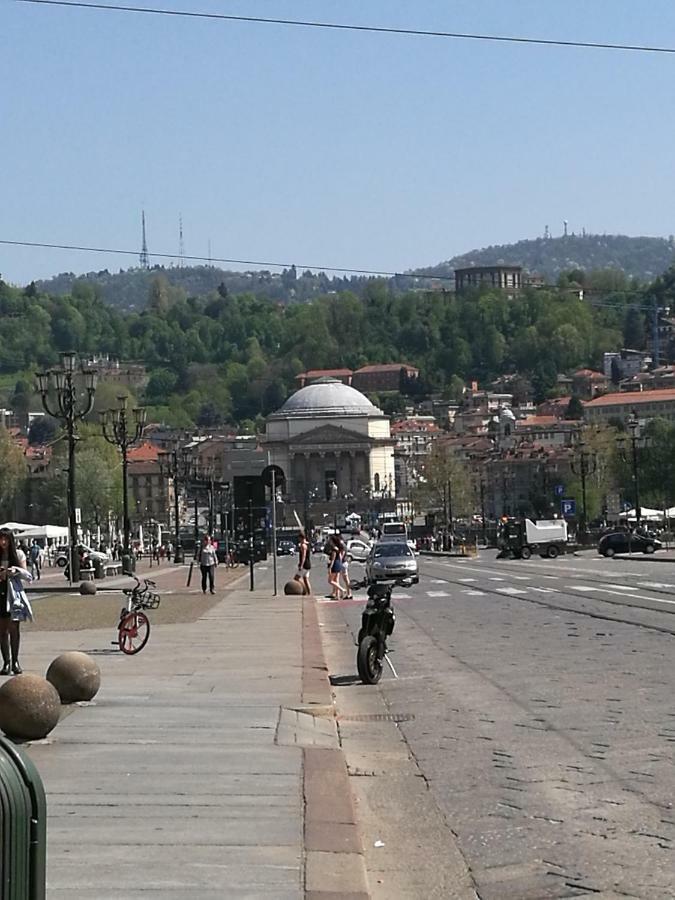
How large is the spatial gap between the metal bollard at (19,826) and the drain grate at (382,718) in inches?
422

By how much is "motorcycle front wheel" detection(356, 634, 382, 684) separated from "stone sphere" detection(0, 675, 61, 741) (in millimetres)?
7116

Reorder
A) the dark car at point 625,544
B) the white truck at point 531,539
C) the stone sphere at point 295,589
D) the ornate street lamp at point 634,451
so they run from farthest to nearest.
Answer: the ornate street lamp at point 634,451 → the white truck at point 531,539 → the dark car at point 625,544 → the stone sphere at point 295,589

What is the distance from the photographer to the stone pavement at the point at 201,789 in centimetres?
864

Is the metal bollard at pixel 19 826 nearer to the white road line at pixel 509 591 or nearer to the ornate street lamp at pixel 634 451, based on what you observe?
the white road line at pixel 509 591

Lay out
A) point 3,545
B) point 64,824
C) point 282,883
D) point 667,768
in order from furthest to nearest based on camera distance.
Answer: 1. point 3,545
2. point 667,768
3. point 64,824
4. point 282,883

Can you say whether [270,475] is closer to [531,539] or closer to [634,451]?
→ [531,539]

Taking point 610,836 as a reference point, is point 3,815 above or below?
above

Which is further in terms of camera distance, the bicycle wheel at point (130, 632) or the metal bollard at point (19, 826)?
the bicycle wheel at point (130, 632)

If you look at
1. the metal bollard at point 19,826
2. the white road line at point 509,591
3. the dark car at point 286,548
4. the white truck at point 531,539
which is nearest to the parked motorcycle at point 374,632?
the metal bollard at point 19,826

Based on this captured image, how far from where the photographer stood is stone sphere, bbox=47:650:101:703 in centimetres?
1636

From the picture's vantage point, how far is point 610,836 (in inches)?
399

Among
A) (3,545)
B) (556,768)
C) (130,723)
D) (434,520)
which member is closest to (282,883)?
(556,768)

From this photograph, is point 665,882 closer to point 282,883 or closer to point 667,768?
point 282,883

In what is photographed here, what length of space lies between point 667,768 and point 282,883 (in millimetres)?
4727
